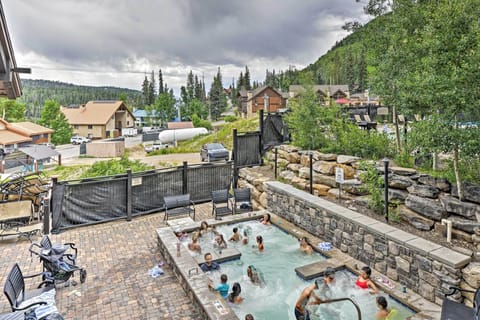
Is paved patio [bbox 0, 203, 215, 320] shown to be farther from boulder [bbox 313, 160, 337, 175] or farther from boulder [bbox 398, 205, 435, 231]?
boulder [bbox 313, 160, 337, 175]

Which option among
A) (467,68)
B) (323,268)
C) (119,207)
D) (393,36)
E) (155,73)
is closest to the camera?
(467,68)

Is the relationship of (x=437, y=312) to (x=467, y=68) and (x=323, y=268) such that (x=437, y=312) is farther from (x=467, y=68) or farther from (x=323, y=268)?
(x=467, y=68)

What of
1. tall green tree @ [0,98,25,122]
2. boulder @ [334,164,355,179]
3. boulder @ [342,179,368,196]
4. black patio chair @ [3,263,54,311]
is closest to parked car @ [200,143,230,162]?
boulder @ [334,164,355,179]

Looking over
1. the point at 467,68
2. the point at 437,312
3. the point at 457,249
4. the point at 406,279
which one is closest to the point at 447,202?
the point at 457,249

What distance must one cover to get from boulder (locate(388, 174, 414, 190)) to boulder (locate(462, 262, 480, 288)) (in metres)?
1.92

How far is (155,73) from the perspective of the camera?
84.8 metres

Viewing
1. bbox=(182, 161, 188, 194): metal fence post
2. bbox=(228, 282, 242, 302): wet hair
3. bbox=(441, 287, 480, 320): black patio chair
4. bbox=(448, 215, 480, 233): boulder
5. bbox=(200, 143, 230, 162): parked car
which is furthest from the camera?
bbox=(200, 143, 230, 162): parked car

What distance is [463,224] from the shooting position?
14.8 feet

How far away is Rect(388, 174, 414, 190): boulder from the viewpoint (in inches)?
217

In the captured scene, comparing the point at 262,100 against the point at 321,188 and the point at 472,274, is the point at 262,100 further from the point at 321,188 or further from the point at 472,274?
the point at 472,274

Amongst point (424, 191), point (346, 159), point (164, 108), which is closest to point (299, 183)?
point (346, 159)

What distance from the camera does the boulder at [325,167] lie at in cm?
731

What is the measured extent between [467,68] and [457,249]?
102 inches

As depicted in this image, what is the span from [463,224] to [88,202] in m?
8.39
